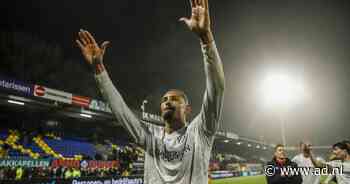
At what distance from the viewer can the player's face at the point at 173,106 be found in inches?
95.2

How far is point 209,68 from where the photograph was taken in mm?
2037

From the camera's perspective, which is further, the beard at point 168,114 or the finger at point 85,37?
the finger at point 85,37

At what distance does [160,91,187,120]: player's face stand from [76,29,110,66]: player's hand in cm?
79

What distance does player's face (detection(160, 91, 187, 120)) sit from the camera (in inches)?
95.2

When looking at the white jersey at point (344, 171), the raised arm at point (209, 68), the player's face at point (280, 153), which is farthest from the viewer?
the player's face at point (280, 153)

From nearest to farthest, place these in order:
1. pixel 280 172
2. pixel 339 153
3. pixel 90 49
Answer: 1. pixel 90 49
2. pixel 339 153
3. pixel 280 172

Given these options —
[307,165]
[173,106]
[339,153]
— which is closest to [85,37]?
[173,106]

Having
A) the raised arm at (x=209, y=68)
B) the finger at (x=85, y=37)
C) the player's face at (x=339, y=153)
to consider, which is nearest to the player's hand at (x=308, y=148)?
the player's face at (x=339, y=153)

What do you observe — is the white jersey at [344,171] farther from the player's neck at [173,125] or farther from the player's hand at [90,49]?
the player's hand at [90,49]

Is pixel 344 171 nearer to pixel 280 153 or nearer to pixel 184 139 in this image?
pixel 280 153

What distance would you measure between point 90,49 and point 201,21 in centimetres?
125

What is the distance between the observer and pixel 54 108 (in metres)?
18.8

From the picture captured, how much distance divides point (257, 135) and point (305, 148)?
167ft

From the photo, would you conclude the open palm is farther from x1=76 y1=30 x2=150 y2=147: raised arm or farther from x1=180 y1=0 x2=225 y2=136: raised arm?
x1=76 y1=30 x2=150 y2=147: raised arm
